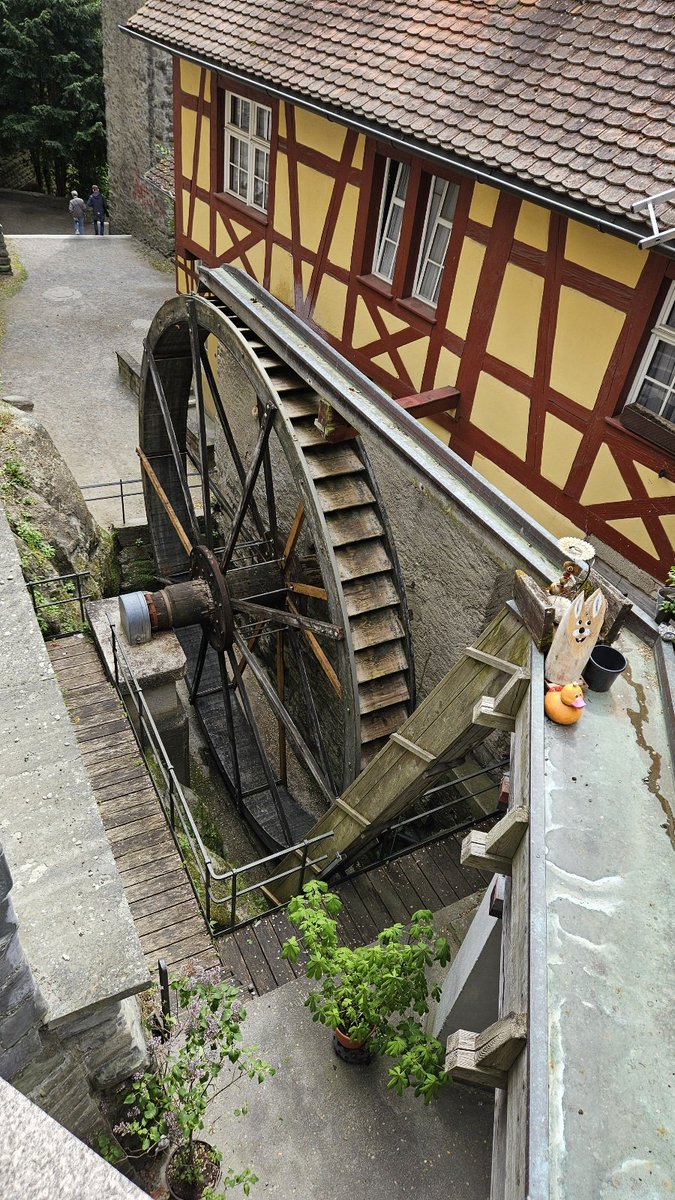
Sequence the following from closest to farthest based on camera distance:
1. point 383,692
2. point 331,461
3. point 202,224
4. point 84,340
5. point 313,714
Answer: point 383,692
point 331,461
point 313,714
point 202,224
point 84,340

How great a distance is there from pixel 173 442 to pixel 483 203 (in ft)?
12.7

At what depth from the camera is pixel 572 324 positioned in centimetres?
480

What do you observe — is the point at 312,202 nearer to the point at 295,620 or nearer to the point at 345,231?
the point at 345,231

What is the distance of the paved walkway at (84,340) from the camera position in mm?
9906

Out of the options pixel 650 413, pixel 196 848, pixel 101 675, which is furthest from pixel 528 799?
pixel 101 675

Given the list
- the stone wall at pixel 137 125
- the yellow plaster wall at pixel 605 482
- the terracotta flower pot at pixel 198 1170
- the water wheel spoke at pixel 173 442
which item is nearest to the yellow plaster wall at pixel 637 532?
the yellow plaster wall at pixel 605 482

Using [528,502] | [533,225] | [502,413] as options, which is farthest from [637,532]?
[533,225]

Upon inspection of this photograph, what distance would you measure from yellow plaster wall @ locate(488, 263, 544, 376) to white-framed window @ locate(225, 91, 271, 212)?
332cm

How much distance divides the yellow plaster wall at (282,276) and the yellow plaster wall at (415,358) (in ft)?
5.47

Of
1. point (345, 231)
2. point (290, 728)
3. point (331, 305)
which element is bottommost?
point (290, 728)

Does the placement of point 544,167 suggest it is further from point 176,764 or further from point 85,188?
point 85,188

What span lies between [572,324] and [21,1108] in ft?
15.5

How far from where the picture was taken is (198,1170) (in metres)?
3.25

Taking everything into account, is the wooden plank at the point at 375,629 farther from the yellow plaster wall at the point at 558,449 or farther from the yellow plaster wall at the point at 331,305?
the yellow plaster wall at the point at 331,305
